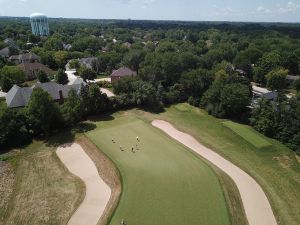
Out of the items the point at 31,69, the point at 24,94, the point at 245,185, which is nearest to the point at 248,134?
the point at 245,185

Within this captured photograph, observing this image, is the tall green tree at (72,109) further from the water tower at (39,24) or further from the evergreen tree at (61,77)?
the water tower at (39,24)

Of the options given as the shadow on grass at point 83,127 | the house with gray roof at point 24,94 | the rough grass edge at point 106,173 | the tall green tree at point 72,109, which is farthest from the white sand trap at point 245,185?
the house with gray roof at point 24,94

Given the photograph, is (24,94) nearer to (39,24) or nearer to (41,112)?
(41,112)

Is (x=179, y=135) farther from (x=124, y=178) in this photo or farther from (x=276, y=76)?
(x=276, y=76)

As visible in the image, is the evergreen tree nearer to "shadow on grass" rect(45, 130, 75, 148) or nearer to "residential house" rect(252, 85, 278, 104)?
"shadow on grass" rect(45, 130, 75, 148)

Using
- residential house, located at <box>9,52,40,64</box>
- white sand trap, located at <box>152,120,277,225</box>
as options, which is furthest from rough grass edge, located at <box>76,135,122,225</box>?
residential house, located at <box>9,52,40,64</box>

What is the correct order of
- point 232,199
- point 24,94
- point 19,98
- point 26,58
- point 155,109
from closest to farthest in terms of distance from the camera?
point 232,199 < point 19,98 < point 24,94 < point 155,109 < point 26,58
